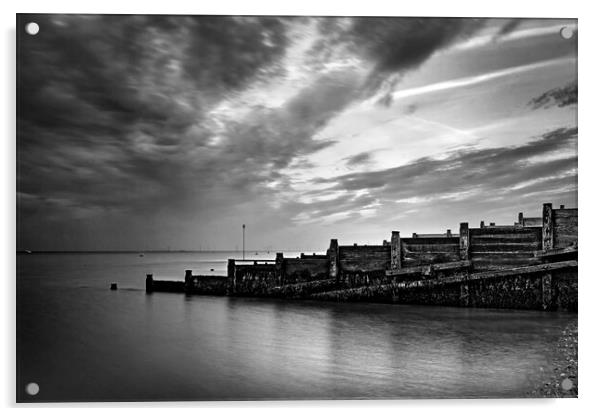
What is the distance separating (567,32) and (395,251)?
2.90 metres

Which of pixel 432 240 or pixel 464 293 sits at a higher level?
pixel 432 240

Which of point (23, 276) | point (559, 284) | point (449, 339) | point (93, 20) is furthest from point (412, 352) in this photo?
point (93, 20)

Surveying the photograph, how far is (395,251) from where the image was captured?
5.68 metres

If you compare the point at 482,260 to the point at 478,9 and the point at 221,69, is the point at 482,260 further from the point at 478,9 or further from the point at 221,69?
the point at 221,69

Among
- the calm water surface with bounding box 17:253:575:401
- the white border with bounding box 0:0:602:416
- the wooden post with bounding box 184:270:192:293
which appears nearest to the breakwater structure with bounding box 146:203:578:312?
the wooden post with bounding box 184:270:192:293

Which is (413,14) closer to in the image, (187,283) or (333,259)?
(333,259)

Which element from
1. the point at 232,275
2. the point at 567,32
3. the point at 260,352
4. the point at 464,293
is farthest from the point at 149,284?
the point at 567,32

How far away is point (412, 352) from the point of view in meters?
4.46

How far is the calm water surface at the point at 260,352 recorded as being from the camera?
3.98 metres

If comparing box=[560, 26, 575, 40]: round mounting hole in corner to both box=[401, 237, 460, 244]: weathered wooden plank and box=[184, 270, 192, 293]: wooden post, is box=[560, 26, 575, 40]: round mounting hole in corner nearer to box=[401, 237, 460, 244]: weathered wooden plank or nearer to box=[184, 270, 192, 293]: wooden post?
box=[401, 237, 460, 244]: weathered wooden plank

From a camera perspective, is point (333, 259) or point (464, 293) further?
point (333, 259)

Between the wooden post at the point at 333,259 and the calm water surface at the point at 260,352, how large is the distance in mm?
817

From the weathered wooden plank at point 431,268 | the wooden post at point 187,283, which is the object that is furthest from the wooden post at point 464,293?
the wooden post at point 187,283

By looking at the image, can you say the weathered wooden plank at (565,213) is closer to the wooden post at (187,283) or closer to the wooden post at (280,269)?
the wooden post at (280,269)
